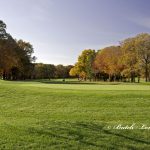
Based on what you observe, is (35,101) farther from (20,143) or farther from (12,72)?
(12,72)

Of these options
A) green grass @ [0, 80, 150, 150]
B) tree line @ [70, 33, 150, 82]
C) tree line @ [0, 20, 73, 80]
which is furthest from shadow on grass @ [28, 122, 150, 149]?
tree line @ [70, 33, 150, 82]

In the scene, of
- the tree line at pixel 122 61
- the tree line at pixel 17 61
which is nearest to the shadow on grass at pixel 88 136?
the tree line at pixel 17 61

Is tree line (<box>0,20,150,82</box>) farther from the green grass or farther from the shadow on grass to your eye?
the shadow on grass

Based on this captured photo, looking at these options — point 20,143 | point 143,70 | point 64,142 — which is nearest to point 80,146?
point 64,142

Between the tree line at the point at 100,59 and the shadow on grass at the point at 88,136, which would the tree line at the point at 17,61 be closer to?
the tree line at the point at 100,59

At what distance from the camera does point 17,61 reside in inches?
3573

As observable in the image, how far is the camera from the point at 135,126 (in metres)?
14.8

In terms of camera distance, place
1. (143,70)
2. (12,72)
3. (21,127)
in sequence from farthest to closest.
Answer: (12,72) < (143,70) < (21,127)

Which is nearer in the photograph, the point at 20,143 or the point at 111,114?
the point at 20,143

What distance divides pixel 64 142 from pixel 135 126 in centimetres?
365

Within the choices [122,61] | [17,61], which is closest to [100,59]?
[122,61]

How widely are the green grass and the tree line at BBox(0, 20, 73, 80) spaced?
178 ft

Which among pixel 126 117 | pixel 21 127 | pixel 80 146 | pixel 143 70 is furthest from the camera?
pixel 143 70

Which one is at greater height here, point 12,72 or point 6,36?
point 6,36
